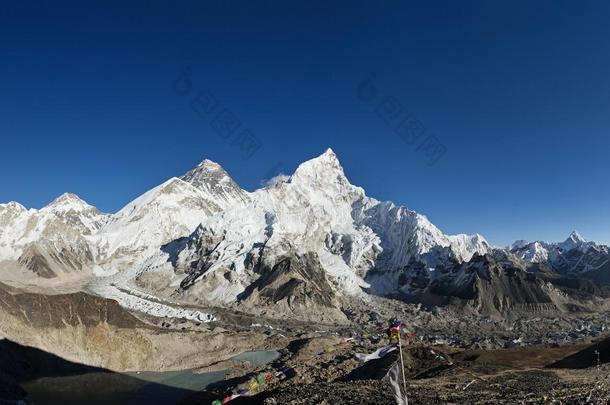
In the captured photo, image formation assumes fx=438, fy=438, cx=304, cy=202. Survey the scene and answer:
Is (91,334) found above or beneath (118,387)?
above

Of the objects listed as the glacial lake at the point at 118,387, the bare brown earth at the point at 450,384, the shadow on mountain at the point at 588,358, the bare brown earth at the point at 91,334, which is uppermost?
the bare brown earth at the point at 91,334

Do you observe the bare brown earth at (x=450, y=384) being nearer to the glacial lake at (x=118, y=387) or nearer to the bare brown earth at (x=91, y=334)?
the glacial lake at (x=118, y=387)

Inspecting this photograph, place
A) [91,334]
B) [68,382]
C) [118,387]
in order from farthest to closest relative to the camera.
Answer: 1. [91,334]
2. [118,387]
3. [68,382]

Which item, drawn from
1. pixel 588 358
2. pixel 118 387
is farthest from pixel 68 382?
pixel 588 358

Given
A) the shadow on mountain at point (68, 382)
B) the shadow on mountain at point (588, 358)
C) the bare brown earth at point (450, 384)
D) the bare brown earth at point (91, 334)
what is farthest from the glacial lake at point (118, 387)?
the shadow on mountain at point (588, 358)

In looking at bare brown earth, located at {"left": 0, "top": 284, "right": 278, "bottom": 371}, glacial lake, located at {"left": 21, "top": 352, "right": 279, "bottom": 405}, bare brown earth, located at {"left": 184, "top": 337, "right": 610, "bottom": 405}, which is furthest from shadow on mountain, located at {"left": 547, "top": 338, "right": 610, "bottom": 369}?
bare brown earth, located at {"left": 0, "top": 284, "right": 278, "bottom": 371}

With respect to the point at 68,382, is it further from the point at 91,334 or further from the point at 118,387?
the point at 91,334

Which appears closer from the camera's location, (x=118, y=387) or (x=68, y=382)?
(x=68, y=382)
